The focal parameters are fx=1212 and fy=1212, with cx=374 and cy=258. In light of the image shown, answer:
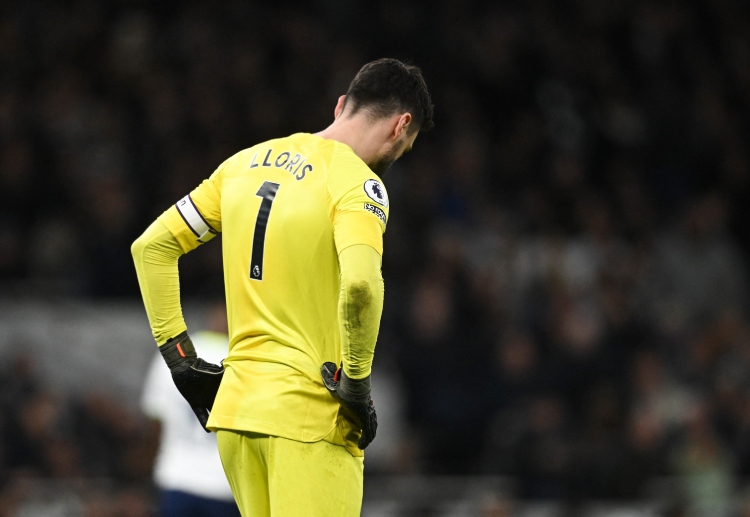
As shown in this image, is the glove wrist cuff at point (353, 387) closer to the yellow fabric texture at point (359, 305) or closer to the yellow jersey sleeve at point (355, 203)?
the yellow fabric texture at point (359, 305)

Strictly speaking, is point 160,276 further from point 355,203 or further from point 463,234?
point 463,234


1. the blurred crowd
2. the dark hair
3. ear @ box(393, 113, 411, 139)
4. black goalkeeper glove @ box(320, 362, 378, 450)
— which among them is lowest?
the blurred crowd

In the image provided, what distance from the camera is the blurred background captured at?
8.38 metres

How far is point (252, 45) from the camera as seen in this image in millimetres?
11656

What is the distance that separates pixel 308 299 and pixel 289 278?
0.08m

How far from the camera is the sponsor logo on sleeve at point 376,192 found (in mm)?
3412

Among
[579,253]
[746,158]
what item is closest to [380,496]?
[579,253]

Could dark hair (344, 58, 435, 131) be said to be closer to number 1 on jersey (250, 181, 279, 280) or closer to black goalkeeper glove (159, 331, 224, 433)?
number 1 on jersey (250, 181, 279, 280)

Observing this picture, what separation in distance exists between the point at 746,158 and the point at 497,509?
5.78 meters

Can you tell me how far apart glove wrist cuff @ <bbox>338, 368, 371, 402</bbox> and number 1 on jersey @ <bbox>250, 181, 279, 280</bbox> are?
0.40 metres

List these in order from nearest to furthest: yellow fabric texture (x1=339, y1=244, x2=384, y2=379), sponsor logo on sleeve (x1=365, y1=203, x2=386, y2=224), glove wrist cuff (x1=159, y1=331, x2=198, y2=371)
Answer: yellow fabric texture (x1=339, y1=244, x2=384, y2=379) < sponsor logo on sleeve (x1=365, y1=203, x2=386, y2=224) < glove wrist cuff (x1=159, y1=331, x2=198, y2=371)

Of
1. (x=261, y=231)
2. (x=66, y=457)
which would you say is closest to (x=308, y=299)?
(x=261, y=231)

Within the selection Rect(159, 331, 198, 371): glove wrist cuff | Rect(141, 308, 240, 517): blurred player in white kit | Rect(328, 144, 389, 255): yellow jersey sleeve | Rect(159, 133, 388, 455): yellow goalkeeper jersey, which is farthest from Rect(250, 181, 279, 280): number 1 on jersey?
Rect(141, 308, 240, 517): blurred player in white kit

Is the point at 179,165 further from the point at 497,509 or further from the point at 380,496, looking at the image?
the point at 497,509
